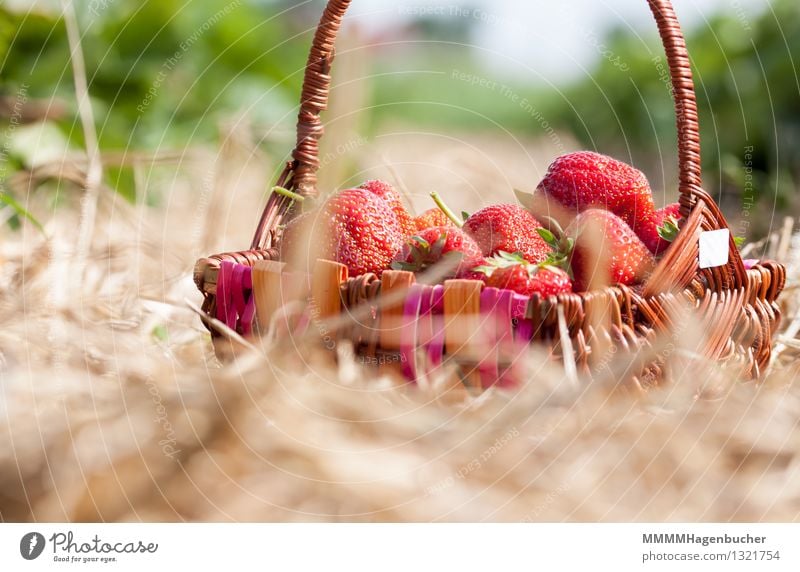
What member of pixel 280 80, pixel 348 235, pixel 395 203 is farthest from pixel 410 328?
pixel 280 80

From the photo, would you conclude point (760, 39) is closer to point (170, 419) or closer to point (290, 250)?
point (290, 250)

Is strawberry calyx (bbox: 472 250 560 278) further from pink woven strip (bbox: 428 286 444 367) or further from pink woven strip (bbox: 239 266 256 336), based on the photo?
pink woven strip (bbox: 239 266 256 336)

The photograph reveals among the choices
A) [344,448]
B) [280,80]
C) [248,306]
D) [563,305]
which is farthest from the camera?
[280,80]

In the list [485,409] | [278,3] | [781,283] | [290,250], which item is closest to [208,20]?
[278,3]

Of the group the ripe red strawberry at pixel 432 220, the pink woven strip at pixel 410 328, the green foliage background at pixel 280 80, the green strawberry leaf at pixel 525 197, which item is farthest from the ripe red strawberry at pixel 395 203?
the green foliage background at pixel 280 80

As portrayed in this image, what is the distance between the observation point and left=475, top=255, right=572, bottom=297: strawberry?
0.66m

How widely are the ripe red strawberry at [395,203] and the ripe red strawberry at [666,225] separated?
0.24 metres

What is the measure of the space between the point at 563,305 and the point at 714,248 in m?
0.17

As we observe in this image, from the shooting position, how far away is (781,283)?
778mm

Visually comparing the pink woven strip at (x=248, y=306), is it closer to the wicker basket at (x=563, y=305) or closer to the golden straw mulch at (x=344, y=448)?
the wicker basket at (x=563, y=305)

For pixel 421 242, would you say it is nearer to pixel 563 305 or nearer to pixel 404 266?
pixel 404 266

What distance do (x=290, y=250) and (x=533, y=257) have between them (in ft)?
0.73

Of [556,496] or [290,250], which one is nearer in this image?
[556,496]

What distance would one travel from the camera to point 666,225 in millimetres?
763
